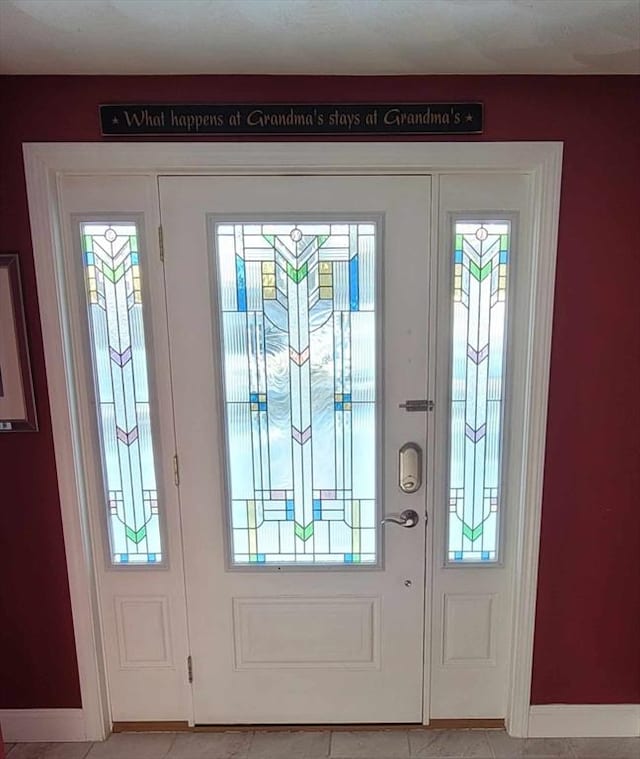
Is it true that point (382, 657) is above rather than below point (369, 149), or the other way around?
below

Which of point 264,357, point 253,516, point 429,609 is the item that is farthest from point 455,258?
point 429,609

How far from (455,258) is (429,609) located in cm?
128

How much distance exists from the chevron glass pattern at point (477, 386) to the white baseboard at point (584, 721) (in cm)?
66

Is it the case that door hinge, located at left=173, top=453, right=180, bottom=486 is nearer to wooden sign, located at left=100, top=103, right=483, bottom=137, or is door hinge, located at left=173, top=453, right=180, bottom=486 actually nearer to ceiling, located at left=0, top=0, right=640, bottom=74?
wooden sign, located at left=100, top=103, right=483, bottom=137

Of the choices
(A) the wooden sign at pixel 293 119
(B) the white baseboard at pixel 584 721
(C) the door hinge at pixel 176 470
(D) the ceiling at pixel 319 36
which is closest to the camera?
(D) the ceiling at pixel 319 36

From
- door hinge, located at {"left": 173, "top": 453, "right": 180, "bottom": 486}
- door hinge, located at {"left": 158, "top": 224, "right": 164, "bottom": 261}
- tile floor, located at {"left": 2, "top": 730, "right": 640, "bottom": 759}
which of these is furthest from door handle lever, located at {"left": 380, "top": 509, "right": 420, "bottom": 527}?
door hinge, located at {"left": 158, "top": 224, "right": 164, "bottom": 261}

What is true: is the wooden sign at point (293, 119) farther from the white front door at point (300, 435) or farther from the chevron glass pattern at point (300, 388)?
the chevron glass pattern at point (300, 388)

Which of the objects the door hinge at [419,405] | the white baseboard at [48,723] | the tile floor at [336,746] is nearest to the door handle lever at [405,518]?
the door hinge at [419,405]

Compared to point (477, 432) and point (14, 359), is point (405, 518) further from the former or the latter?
point (14, 359)

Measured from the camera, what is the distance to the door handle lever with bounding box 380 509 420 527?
6.67 feet

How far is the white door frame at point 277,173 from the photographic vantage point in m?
1.81

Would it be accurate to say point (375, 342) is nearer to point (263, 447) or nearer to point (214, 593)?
point (263, 447)

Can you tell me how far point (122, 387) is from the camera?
6.53 ft

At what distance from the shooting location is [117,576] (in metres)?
2.11
